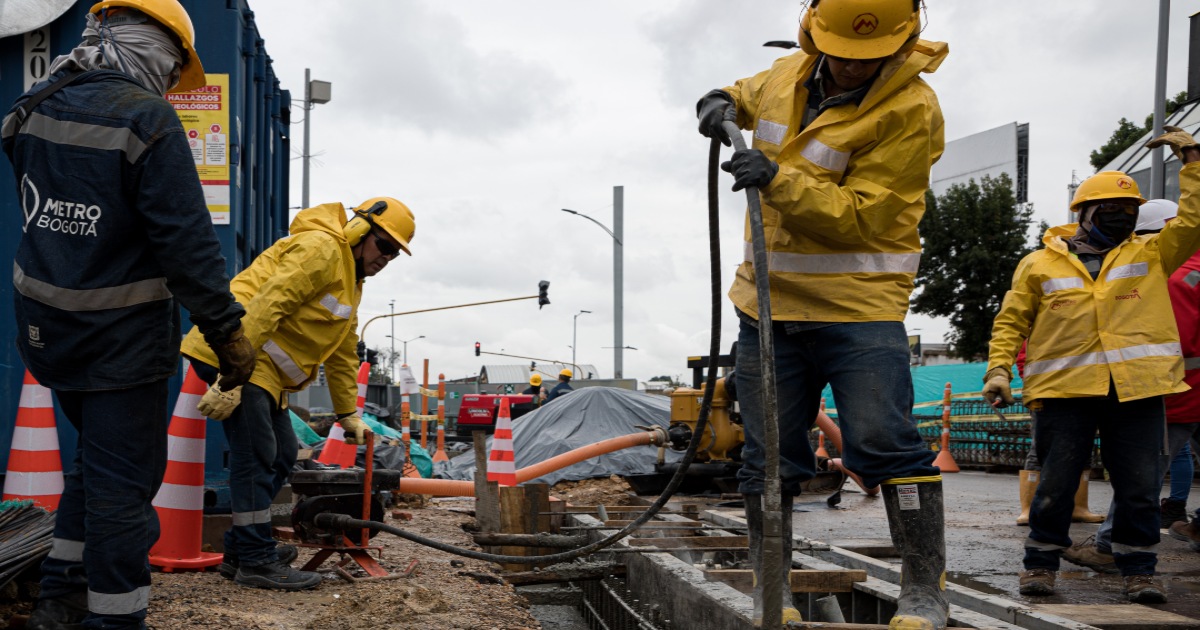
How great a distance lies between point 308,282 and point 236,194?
70.3 inches

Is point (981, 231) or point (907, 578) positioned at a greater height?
point (981, 231)

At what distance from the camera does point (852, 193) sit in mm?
3244

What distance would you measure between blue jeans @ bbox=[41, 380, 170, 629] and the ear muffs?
2.05m

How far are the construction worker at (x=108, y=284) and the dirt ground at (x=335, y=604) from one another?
22.5 inches

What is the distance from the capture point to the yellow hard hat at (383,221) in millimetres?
5324

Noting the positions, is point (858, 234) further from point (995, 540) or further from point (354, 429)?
point (995, 540)

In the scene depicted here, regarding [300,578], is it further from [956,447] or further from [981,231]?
[981,231]

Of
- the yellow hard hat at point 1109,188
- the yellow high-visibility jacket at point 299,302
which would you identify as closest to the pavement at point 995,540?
the yellow hard hat at point 1109,188

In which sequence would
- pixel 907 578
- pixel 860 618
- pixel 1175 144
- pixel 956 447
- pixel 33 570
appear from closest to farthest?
pixel 907 578 < pixel 33 570 < pixel 860 618 < pixel 1175 144 < pixel 956 447

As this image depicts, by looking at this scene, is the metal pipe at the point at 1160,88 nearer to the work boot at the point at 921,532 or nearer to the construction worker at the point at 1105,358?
the construction worker at the point at 1105,358

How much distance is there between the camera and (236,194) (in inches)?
251

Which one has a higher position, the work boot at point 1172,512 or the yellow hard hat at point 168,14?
the yellow hard hat at point 168,14

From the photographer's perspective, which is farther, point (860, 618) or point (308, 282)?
point (308, 282)

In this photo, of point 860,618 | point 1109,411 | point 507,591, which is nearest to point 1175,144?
point 1109,411
